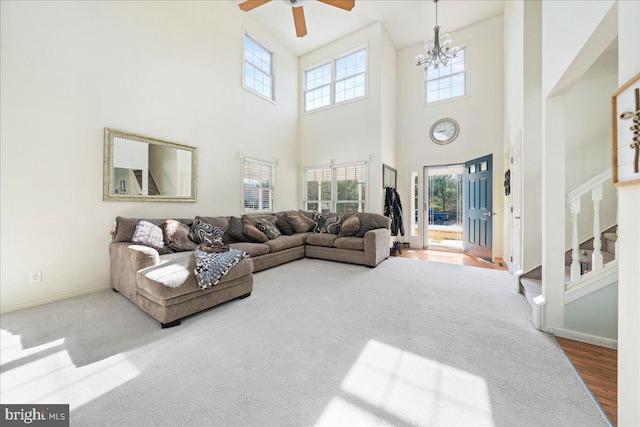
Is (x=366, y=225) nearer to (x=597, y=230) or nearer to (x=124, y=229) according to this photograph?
(x=597, y=230)

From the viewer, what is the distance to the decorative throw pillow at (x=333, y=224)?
488 cm

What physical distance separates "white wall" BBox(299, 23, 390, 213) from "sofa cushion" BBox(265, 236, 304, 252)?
1858 mm

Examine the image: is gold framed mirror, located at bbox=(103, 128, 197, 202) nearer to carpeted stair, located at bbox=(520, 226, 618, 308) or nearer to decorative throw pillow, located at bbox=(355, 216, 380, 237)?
decorative throw pillow, located at bbox=(355, 216, 380, 237)

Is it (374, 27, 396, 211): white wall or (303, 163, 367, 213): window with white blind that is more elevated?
(374, 27, 396, 211): white wall

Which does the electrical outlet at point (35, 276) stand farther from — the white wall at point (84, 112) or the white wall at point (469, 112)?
the white wall at point (469, 112)

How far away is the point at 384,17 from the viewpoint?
5145 mm

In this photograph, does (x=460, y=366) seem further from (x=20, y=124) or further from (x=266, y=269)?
(x=20, y=124)

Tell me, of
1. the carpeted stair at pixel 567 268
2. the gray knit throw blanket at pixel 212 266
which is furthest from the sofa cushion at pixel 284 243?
the carpeted stair at pixel 567 268

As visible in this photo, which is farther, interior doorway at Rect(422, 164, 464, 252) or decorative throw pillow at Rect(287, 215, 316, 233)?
interior doorway at Rect(422, 164, 464, 252)

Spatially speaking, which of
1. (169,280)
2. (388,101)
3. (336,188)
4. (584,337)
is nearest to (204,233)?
(169,280)

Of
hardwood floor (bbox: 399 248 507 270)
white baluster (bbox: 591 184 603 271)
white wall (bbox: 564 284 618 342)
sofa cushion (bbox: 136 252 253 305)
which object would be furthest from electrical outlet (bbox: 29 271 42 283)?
hardwood floor (bbox: 399 248 507 270)

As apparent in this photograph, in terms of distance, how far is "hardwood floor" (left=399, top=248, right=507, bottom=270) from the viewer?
440 centimetres

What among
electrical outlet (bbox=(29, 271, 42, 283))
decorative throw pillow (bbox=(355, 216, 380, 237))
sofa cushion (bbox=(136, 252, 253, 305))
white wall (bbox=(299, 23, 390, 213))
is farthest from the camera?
white wall (bbox=(299, 23, 390, 213))

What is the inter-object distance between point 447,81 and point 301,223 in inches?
A: 190
